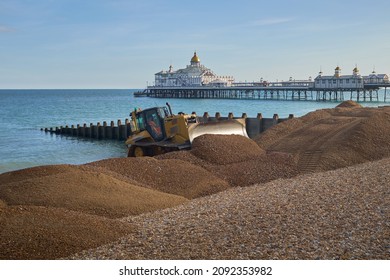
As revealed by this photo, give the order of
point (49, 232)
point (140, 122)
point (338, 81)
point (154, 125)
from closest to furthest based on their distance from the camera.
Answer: point (49, 232) < point (154, 125) < point (140, 122) < point (338, 81)

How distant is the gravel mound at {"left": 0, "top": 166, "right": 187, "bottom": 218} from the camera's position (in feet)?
31.4

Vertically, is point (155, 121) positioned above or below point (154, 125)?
above

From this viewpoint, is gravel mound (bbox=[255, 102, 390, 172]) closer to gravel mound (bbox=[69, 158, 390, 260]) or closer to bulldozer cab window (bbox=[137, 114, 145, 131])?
bulldozer cab window (bbox=[137, 114, 145, 131])

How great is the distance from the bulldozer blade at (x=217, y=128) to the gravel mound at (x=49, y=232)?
9.59 metres

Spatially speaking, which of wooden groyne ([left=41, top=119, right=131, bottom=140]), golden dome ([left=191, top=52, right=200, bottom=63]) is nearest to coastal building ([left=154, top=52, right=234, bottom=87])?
golden dome ([left=191, top=52, right=200, bottom=63])

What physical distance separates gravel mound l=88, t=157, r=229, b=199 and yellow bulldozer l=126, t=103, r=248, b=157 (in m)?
3.23

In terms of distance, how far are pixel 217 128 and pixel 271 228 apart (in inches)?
427

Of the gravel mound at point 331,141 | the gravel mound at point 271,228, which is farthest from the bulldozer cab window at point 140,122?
the gravel mound at point 271,228

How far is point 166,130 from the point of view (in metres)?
17.9

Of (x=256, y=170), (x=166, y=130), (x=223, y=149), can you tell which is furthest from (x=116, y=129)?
(x=256, y=170)

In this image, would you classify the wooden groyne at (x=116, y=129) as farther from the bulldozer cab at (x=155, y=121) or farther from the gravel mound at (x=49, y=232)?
the gravel mound at (x=49, y=232)

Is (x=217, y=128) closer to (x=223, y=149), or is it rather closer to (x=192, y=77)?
(x=223, y=149)

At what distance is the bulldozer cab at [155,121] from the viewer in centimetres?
1812
